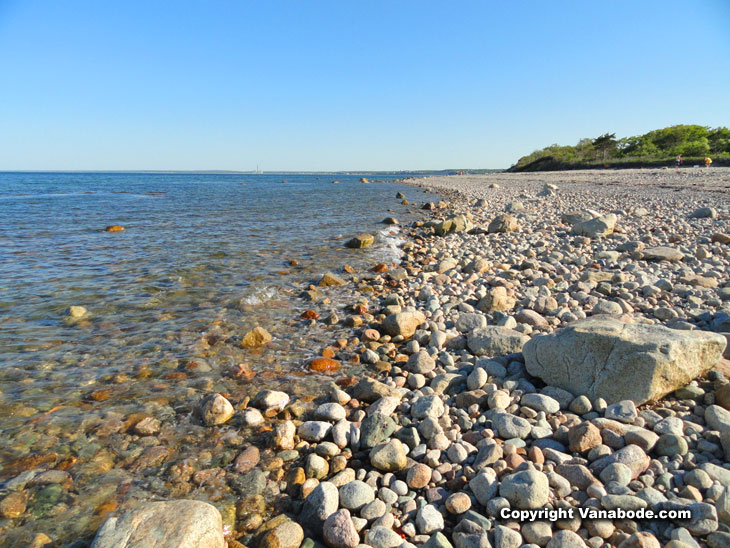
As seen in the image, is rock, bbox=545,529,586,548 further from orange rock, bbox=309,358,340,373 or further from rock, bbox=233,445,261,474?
orange rock, bbox=309,358,340,373

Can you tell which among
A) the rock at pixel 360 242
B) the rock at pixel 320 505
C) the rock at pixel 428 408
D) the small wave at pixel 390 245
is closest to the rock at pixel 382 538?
the rock at pixel 320 505

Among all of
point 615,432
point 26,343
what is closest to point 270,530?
point 615,432

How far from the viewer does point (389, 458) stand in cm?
298

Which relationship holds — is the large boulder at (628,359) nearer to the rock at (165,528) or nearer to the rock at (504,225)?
the rock at (165,528)

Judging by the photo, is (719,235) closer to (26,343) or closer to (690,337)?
(690,337)

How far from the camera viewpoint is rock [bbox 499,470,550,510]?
2432 millimetres

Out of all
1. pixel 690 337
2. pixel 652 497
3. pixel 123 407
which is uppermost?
pixel 690 337

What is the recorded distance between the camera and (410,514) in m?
2.60

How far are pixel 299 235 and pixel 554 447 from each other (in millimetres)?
12553

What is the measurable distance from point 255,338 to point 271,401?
1679 millimetres

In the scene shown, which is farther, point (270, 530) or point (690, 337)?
point (690, 337)

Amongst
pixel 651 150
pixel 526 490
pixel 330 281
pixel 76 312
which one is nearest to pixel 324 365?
pixel 526 490

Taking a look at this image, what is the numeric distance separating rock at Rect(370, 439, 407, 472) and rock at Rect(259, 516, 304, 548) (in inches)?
28.8

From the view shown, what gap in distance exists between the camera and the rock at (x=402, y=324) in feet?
18.1
